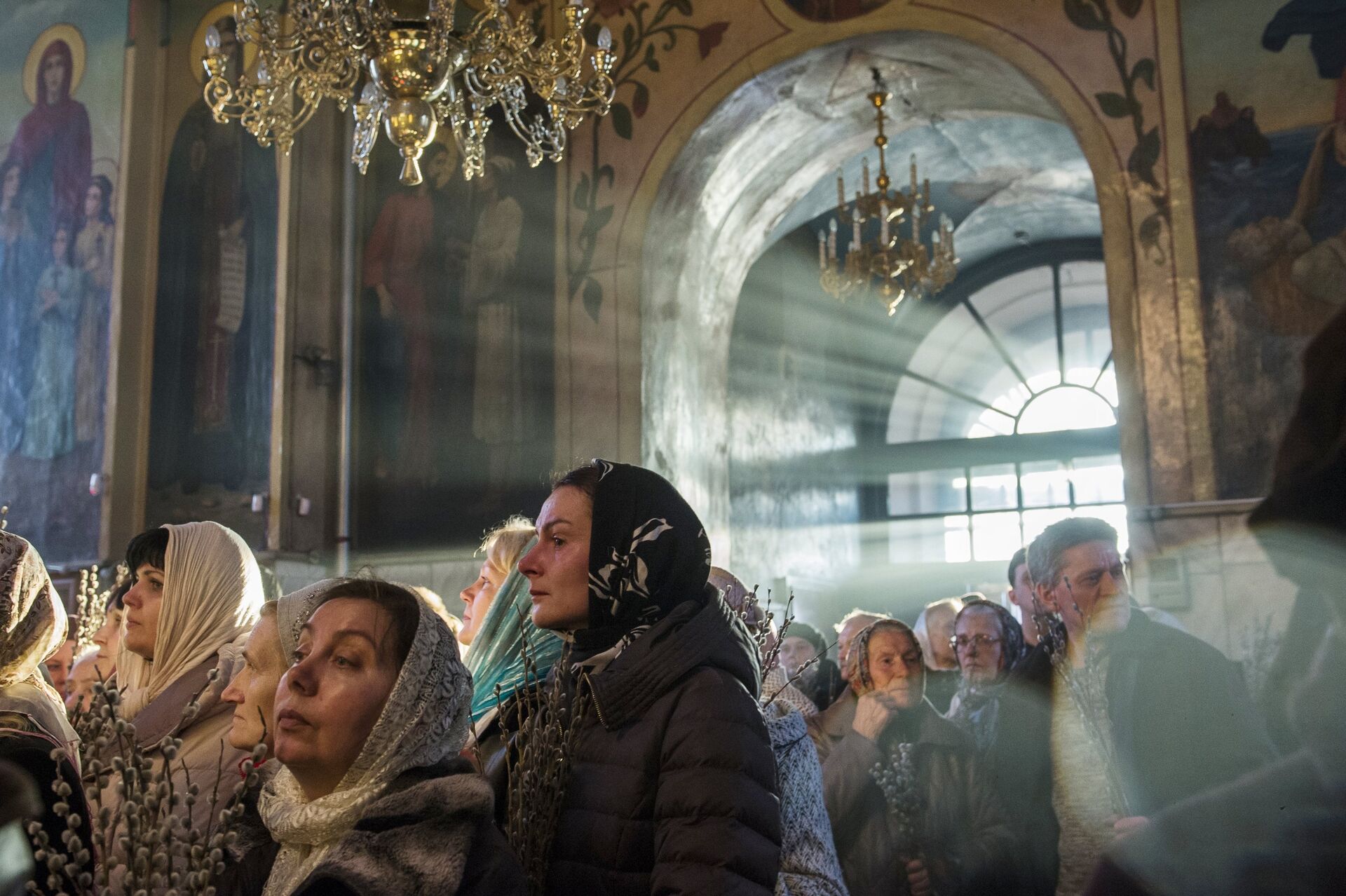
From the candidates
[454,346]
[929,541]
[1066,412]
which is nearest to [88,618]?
[454,346]

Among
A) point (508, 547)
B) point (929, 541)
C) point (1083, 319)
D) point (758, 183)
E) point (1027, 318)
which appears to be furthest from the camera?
point (929, 541)

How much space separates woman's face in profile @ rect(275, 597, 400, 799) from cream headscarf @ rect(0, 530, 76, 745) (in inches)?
35.7

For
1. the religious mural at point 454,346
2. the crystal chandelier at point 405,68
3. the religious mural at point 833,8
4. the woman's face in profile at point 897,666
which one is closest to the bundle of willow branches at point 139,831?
the woman's face in profile at point 897,666

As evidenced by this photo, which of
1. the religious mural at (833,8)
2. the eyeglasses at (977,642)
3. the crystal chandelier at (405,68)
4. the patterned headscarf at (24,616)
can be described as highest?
the religious mural at (833,8)

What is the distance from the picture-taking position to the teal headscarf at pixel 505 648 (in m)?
2.94

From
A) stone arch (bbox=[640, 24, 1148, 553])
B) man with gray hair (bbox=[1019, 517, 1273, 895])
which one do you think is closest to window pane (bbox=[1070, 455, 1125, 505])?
stone arch (bbox=[640, 24, 1148, 553])

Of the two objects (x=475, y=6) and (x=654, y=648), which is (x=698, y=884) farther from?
(x=475, y=6)

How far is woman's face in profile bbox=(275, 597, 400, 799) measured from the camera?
205 cm

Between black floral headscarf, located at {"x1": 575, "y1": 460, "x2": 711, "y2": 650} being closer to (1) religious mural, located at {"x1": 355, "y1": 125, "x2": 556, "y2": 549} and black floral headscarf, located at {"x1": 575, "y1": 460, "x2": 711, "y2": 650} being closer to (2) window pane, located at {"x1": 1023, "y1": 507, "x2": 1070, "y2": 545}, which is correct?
(1) religious mural, located at {"x1": 355, "y1": 125, "x2": 556, "y2": 549}

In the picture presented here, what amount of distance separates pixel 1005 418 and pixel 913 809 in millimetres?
12812

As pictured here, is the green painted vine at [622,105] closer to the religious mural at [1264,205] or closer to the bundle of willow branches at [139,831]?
the religious mural at [1264,205]

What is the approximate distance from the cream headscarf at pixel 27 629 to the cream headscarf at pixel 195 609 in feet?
1.10

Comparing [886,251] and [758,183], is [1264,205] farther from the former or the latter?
[886,251]

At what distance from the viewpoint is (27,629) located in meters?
2.86
